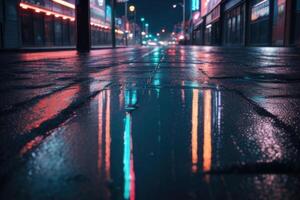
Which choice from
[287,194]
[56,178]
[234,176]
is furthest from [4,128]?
[287,194]

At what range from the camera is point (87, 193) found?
81 centimetres

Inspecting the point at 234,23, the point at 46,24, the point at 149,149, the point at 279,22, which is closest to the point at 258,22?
the point at 279,22

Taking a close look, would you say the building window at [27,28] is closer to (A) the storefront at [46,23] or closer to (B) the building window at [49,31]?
(A) the storefront at [46,23]

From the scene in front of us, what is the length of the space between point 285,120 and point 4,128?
120cm

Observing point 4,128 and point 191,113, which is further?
point 191,113

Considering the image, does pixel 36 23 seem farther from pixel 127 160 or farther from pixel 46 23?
pixel 127 160

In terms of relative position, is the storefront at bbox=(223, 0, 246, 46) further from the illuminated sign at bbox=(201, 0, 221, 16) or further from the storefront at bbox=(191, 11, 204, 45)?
the storefront at bbox=(191, 11, 204, 45)

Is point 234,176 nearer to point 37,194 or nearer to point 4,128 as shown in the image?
point 37,194

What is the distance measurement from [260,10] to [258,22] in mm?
682

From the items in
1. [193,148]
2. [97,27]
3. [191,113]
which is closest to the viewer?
[193,148]

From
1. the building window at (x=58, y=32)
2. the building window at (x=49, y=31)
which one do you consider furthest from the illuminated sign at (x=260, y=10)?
the building window at (x=58, y=32)

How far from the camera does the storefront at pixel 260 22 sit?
63.0ft

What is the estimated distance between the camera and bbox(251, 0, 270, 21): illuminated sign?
758 inches

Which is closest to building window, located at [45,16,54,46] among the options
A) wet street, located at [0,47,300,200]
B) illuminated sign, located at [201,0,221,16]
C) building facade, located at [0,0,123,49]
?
building facade, located at [0,0,123,49]
